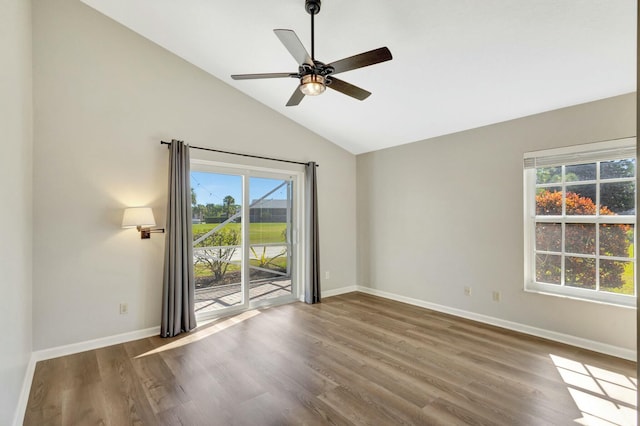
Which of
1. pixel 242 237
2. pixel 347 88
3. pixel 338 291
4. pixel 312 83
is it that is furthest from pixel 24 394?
pixel 338 291

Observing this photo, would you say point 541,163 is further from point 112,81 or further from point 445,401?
point 112,81

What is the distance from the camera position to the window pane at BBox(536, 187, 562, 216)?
3453mm

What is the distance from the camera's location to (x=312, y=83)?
2.27 m

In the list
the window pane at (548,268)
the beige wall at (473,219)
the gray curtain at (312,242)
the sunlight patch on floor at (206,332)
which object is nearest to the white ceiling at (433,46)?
the beige wall at (473,219)

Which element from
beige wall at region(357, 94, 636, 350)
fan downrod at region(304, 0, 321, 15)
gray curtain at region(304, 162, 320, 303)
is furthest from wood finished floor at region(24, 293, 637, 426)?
fan downrod at region(304, 0, 321, 15)

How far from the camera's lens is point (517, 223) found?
11.9ft

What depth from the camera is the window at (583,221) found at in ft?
9.93

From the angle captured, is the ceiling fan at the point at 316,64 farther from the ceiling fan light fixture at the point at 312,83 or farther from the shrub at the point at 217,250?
the shrub at the point at 217,250

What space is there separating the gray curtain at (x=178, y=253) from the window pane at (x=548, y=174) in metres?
4.16

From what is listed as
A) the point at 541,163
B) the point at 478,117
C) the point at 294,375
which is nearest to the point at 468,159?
the point at 478,117

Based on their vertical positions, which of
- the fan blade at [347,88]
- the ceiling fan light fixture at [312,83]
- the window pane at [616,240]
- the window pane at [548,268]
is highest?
the fan blade at [347,88]

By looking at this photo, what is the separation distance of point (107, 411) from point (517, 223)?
433 centimetres

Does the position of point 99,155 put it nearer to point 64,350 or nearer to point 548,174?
point 64,350

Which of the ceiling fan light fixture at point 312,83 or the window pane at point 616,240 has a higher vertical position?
the ceiling fan light fixture at point 312,83
